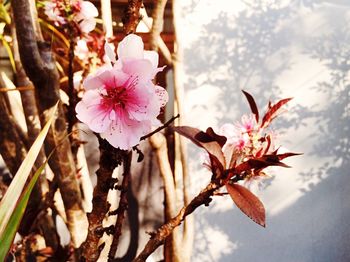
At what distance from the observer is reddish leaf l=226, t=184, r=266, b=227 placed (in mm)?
832

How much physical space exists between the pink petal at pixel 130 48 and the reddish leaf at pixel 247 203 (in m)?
0.38

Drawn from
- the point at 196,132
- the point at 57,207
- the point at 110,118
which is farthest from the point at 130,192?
the point at 110,118

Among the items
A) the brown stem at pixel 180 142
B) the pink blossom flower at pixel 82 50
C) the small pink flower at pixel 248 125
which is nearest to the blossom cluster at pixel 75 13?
the pink blossom flower at pixel 82 50

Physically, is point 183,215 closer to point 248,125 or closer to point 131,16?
point 248,125

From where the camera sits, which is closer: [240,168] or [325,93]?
[240,168]

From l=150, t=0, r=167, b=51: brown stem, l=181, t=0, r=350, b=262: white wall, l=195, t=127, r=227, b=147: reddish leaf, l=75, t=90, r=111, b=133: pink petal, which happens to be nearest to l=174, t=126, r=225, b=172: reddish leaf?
l=195, t=127, r=227, b=147: reddish leaf

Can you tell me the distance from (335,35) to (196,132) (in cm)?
222

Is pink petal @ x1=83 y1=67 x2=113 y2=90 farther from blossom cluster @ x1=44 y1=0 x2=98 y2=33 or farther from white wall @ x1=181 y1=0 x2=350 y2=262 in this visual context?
white wall @ x1=181 y1=0 x2=350 y2=262

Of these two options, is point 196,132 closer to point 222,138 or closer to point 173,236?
point 222,138

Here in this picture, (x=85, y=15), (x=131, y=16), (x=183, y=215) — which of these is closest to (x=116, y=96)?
(x=131, y=16)

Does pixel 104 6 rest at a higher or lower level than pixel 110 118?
higher

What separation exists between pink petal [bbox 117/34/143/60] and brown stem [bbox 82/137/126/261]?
0.18 meters

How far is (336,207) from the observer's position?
2.81 meters

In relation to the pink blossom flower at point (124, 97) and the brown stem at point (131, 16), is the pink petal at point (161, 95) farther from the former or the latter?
the brown stem at point (131, 16)
